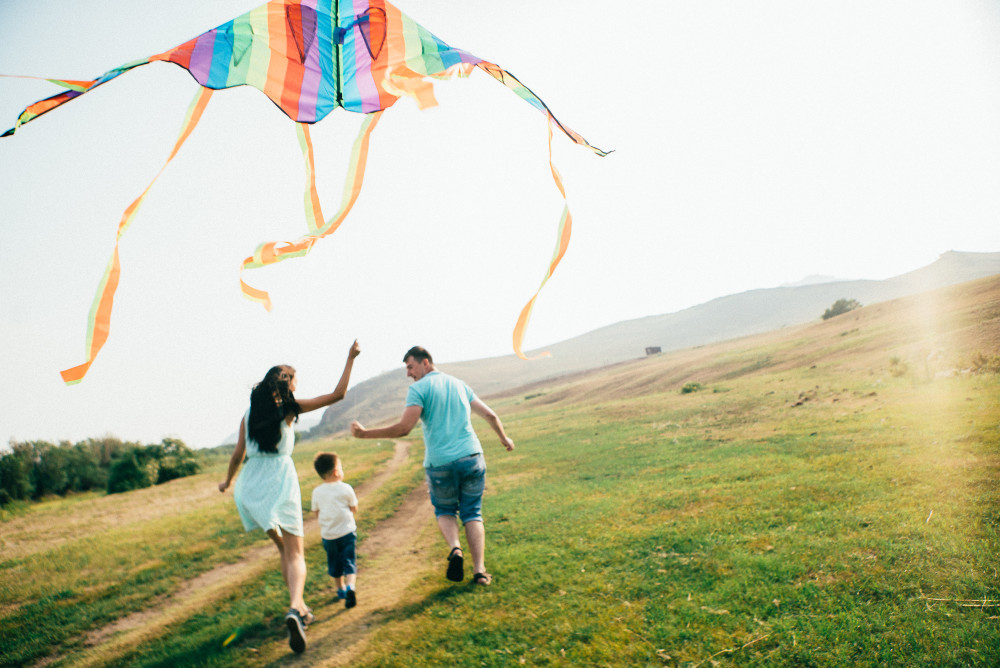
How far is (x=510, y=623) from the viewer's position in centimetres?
450

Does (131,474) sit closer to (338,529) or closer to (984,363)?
(338,529)

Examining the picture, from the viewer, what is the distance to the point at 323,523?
5770 mm

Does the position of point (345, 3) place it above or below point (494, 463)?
above

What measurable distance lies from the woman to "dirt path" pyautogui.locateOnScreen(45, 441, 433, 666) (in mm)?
867

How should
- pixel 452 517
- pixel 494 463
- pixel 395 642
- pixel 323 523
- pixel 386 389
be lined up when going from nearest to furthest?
1. pixel 395 642
2. pixel 452 517
3. pixel 323 523
4. pixel 494 463
5. pixel 386 389

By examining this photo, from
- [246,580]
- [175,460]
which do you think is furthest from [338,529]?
[175,460]

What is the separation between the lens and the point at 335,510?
5.73 metres

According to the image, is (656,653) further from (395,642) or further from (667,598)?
(395,642)

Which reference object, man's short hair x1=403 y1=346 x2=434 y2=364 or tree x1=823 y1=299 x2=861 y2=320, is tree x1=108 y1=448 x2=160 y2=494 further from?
tree x1=823 y1=299 x2=861 y2=320

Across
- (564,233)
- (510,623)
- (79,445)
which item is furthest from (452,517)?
(79,445)

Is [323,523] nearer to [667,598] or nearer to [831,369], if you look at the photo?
[667,598]

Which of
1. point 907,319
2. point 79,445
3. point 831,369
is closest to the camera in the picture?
point 831,369

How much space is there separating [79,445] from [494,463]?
34740 millimetres

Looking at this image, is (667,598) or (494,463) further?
(494,463)
